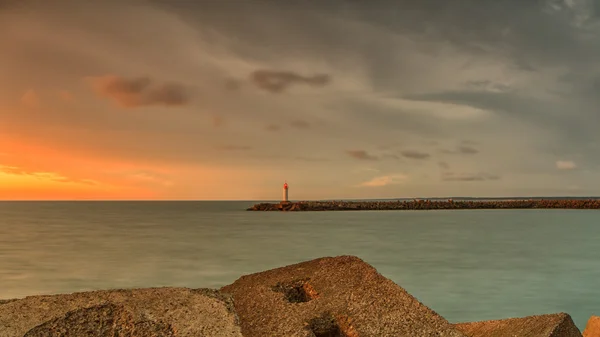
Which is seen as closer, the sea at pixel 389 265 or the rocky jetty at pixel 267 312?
the rocky jetty at pixel 267 312

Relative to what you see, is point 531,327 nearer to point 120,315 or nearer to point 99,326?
point 120,315

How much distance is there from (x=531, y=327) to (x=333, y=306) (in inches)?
87.6

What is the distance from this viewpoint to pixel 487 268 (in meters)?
19.4

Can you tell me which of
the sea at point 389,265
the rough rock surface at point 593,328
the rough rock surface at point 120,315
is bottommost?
the sea at point 389,265

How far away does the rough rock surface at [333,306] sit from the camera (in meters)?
4.07

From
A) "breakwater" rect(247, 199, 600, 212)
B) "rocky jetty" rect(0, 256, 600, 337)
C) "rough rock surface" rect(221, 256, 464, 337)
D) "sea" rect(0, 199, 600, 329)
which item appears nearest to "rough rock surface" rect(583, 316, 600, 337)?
"rocky jetty" rect(0, 256, 600, 337)

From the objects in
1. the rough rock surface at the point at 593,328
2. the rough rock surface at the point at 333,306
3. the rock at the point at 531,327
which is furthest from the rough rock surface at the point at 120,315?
the rough rock surface at the point at 593,328

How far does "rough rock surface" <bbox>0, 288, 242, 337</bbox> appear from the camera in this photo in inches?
136

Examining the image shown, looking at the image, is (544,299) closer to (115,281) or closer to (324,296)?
(324,296)

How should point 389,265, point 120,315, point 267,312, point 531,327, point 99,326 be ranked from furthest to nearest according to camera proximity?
point 389,265
point 531,327
point 267,312
point 120,315
point 99,326

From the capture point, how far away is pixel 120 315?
143 inches

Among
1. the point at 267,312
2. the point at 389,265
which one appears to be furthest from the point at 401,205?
the point at 267,312

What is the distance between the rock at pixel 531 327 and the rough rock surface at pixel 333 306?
50.5 inches

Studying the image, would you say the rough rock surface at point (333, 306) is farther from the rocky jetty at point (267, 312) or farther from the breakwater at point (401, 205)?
the breakwater at point (401, 205)
